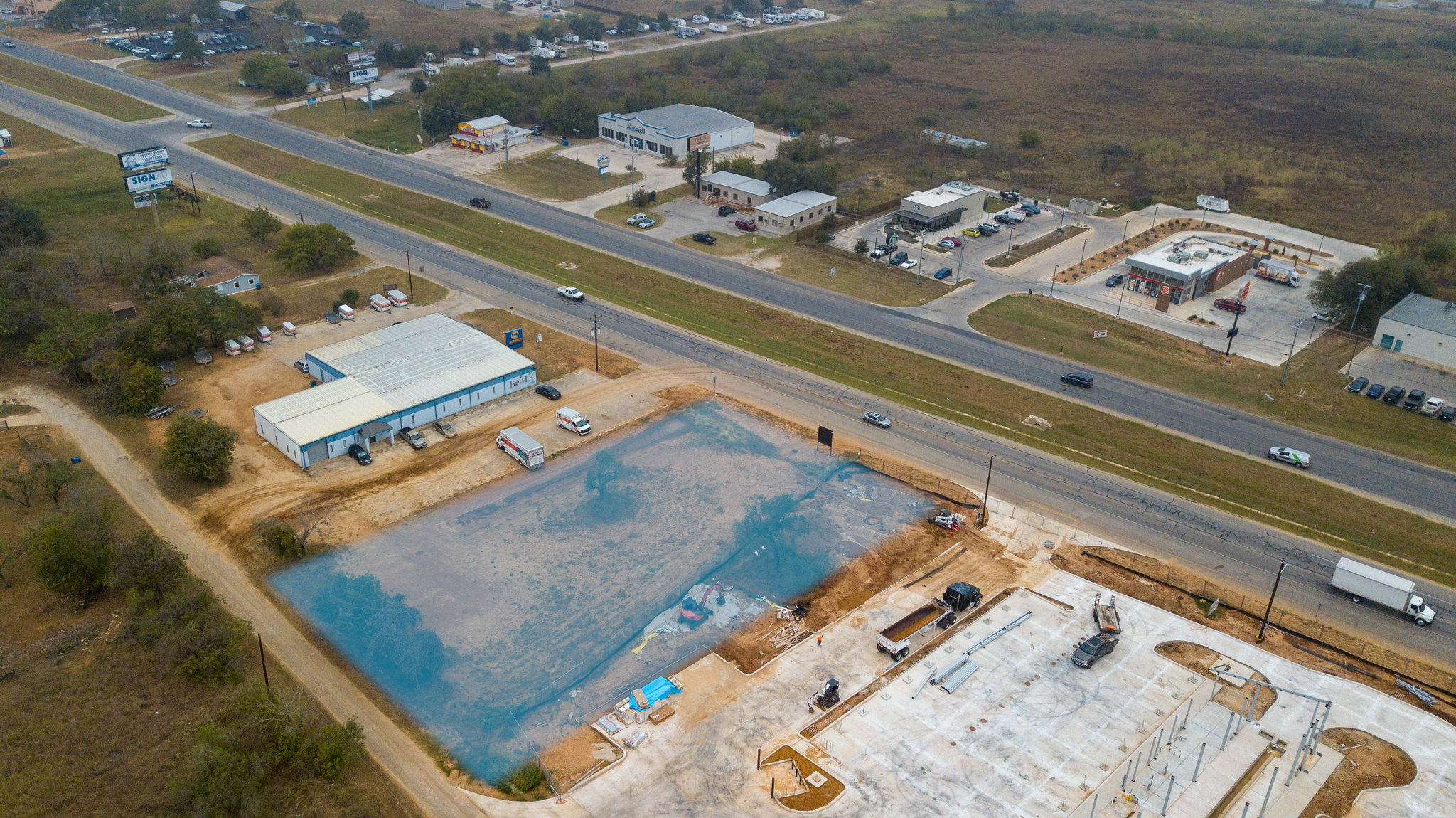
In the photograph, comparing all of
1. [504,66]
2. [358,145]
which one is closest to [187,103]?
[358,145]

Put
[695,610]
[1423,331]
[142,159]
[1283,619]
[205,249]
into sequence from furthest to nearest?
[142,159] → [205,249] → [1423,331] → [1283,619] → [695,610]

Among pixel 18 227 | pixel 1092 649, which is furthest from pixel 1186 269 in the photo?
pixel 18 227

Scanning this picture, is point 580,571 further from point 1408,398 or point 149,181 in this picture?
point 149,181

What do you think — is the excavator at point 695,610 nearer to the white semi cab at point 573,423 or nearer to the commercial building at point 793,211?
the white semi cab at point 573,423

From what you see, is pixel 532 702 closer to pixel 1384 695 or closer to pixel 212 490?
pixel 212 490

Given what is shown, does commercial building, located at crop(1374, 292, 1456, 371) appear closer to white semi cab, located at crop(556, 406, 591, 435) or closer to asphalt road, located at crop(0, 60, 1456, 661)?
asphalt road, located at crop(0, 60, 1456, 661)

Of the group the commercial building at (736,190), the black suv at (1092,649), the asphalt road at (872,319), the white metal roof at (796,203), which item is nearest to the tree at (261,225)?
the asphalt road at (872,319)
